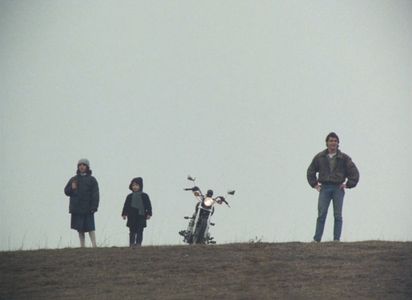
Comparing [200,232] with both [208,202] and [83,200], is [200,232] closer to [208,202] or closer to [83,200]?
[208,202]

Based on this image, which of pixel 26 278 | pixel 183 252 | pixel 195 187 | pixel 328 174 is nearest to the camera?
pixel 26 278

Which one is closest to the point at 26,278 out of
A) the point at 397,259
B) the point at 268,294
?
the point at 268,294

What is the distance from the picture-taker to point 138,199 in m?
28.4

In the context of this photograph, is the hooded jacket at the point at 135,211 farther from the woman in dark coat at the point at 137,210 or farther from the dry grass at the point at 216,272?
the dry grass at the point at 216,272

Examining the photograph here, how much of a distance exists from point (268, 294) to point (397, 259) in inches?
141

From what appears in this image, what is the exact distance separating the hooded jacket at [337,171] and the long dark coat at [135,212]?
11.2 ft

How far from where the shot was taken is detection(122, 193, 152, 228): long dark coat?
1115 inches

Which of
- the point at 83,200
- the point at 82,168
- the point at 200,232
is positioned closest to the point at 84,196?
the point at 83,200

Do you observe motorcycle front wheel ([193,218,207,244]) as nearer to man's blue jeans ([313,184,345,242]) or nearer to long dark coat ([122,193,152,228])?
long dark coat ([122,193,152,228])

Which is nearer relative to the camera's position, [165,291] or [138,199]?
[165,291]

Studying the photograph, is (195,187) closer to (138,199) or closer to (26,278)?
(138,199)

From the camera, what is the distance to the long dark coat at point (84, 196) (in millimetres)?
27844

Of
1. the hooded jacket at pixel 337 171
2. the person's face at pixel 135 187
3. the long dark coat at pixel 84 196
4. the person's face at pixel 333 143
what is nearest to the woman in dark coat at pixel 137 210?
the person's face at pixel 135 187

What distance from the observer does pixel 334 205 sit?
1056 inches
